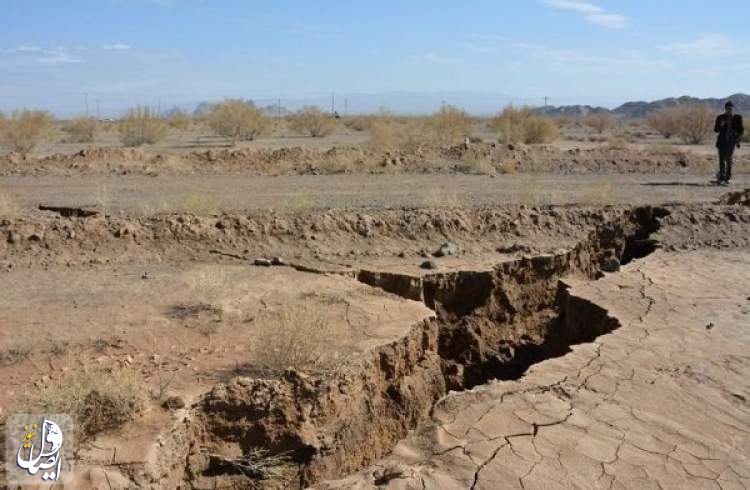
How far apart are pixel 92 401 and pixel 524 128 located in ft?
86.1

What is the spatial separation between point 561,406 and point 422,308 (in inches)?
95.7

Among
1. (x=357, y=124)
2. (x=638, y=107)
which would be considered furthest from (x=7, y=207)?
(x=638, y=107)

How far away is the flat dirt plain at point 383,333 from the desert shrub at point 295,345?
0.02m

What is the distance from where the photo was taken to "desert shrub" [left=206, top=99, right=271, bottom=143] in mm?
29812

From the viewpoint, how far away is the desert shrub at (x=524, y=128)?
94.8 feet

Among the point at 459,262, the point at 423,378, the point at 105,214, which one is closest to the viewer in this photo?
the point at 423,378

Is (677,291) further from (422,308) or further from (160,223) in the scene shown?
(160,223)

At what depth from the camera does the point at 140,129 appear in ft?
89.4

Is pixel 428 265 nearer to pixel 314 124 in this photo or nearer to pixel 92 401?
pixel 92 401

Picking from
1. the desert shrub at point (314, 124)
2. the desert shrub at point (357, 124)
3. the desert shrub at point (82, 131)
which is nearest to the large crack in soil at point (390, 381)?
the desert shrub at point (82, 131)

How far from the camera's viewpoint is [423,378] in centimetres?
696

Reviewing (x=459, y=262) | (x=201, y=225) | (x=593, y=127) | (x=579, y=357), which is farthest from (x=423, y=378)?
(x=593, y=127)

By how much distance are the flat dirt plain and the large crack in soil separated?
2 cm

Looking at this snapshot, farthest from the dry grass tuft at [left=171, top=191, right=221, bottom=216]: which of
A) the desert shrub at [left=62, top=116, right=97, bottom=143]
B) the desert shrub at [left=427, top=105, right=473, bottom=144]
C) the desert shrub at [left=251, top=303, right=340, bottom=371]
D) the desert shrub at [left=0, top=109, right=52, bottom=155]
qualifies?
the desert shrub at [left=62, top=116, right=97, bottom=143]
